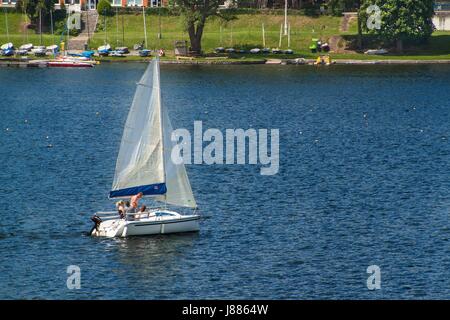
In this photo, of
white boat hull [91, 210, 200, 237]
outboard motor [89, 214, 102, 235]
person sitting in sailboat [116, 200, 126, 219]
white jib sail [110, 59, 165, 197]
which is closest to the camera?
white boat hull [91, 210, 200, 237]

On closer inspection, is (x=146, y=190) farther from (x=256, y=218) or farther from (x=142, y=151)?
(x=256, y=218)

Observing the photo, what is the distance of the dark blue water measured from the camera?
83.0 meters

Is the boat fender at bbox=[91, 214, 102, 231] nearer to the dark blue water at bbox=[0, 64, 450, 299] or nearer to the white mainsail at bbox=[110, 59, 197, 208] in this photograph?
the dark blue water at bbox=[0, 64, 450, 299]

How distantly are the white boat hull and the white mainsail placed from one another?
2302mm

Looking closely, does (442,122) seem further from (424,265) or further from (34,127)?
(424,265)

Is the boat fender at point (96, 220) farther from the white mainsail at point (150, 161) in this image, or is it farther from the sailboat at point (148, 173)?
the white mainsail at point (150, 161)

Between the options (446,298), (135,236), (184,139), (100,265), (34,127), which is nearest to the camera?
(446,298)

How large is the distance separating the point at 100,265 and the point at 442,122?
89.0 m

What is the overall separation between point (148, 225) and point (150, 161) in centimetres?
577

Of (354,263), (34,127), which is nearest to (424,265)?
(354,263)

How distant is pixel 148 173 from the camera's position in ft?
316

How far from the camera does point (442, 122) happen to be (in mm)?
165500

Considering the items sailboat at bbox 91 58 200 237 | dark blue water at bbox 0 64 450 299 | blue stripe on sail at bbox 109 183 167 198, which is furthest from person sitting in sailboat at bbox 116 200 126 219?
dark blue water at bbox 0 64 450 299

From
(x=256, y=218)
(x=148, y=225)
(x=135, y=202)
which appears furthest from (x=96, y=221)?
(x=256, y=218)
